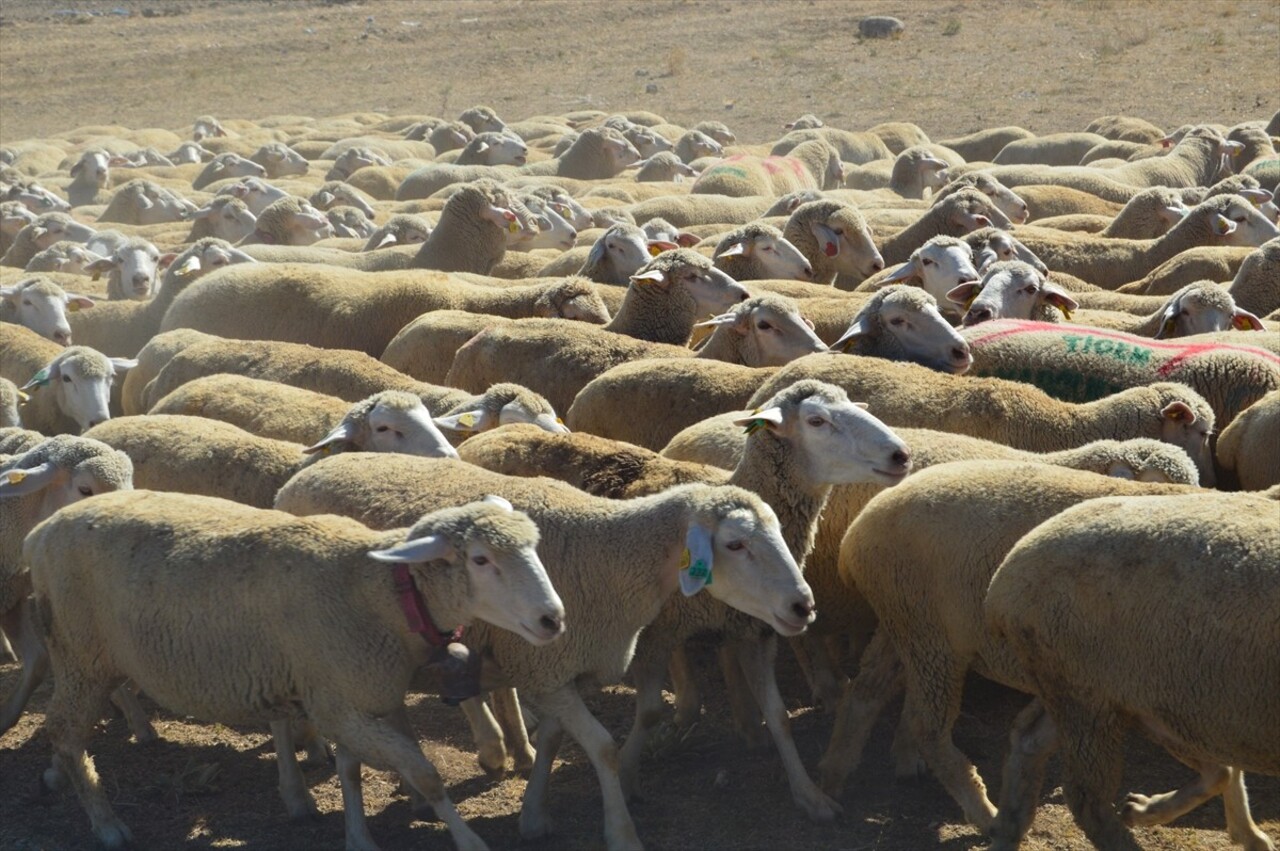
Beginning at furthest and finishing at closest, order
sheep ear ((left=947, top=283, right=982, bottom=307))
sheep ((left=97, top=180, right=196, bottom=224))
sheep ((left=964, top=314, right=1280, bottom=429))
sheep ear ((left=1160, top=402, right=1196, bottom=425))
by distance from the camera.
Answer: sheep ((left=97, top=180, right=196, bottom=224)) < sheep ear ((left=947, top=283, right=982, bottom=307)) < sheep ((left=964, top=314, right=1280, bottom=429)) < sheep ear ((left=1160, top=402, right=1196, bottom=425))

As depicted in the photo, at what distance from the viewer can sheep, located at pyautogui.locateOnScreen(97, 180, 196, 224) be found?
1652 cm

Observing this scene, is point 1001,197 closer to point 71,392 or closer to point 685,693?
point 71,392

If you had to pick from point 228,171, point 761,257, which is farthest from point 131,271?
point 228,171

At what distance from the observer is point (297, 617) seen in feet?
17.6

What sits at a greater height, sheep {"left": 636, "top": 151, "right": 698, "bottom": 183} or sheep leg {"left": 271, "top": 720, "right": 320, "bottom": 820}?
sheep leg {"left": 271, "top": 720, "right": 320, "bottom": 820}

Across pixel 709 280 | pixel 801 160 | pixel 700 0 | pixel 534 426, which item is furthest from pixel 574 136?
pixel 700 0

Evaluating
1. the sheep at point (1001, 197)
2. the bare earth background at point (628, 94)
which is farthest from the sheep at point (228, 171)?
the sheep at point (1001, 197)

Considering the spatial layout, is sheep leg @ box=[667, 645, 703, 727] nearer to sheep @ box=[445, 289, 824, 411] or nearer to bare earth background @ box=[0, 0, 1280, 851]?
bare earth background @ box=[0, 0, 1280, 851]

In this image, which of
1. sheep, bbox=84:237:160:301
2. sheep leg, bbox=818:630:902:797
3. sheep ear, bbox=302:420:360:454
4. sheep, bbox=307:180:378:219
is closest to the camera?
sheep leg, bbox=818:630:902:797

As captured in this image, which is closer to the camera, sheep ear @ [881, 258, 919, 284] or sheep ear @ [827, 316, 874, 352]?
sheep ear @ [827, 316, 874, 352]

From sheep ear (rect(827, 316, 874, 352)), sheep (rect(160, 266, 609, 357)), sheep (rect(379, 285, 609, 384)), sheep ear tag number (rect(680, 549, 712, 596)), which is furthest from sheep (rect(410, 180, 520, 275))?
sheep ear tag number (rect(680, 549, 712, 596))

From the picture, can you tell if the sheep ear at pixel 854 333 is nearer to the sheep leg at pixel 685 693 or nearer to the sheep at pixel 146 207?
the sheep leg at pixel 685 693

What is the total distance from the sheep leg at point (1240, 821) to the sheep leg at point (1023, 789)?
615 millimetres

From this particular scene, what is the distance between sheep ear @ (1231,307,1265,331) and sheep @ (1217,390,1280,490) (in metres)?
1.61
